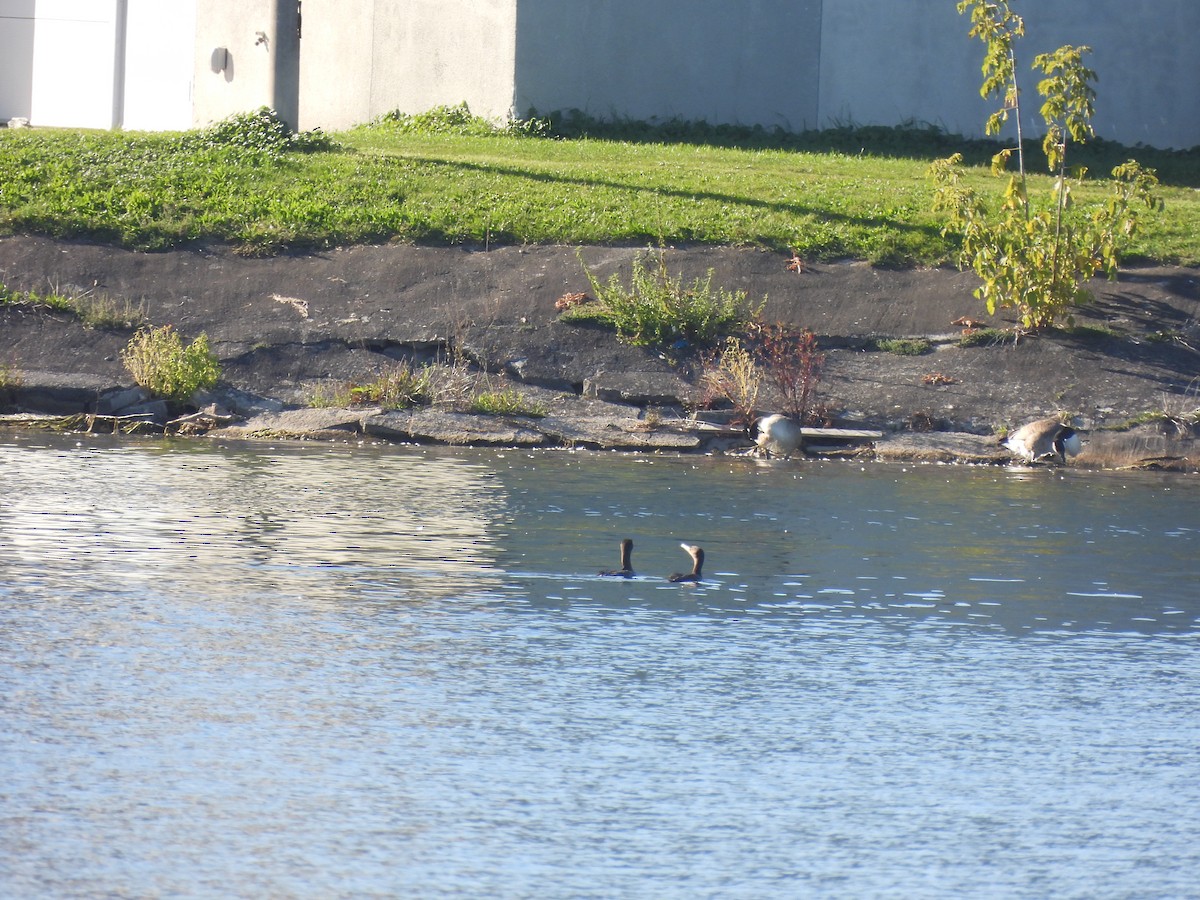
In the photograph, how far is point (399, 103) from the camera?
24.2 meters

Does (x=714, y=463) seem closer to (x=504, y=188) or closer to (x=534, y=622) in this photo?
(x=534, y=622)

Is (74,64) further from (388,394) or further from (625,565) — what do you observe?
(625,565)

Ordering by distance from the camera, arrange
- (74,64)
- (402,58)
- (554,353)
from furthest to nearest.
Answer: (74,64), (402,58), (554,353)

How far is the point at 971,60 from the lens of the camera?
2406 centimetres

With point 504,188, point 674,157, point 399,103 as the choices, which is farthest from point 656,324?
point 399,103

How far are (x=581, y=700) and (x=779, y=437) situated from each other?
23.1ft

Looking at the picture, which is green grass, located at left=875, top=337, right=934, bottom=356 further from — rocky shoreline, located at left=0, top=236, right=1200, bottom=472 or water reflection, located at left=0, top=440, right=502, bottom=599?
water reflection, located at left=0, top=440, right=502, bottom=599

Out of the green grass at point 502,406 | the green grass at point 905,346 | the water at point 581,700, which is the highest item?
the green grass at point 905,346

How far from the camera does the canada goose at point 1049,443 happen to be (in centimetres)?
1198

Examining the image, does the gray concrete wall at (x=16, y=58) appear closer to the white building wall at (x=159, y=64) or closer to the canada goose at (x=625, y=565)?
the white building wall at (x=159, y=64)

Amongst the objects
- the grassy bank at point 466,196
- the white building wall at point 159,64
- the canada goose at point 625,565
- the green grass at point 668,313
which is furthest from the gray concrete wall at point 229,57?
the canada goose at point 625,565

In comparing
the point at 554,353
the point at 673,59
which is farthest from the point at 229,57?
the point at 554,353

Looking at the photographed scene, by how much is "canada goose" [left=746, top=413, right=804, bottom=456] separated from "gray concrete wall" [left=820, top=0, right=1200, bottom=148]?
41.9ft

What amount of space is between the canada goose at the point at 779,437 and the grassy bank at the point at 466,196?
373cm
